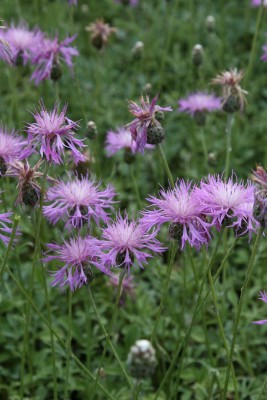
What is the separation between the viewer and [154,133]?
2066 millimetres

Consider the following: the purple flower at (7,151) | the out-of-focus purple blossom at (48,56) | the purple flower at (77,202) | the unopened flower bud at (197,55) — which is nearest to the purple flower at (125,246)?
the purple flower at (77,202)

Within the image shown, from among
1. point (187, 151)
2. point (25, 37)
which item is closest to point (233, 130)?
point (187, 151)

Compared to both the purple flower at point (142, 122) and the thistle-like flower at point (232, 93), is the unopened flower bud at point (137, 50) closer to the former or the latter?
the thistle-like flower at point (232, 93)

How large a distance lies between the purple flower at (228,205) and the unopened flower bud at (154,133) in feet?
0.76

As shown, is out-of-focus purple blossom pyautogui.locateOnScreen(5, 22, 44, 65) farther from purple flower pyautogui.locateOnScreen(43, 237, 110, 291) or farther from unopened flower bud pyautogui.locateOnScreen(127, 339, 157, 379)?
unopened flower bud pyautogui.locateOnScreen(127, 339, 157, 379)

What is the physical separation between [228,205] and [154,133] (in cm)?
34

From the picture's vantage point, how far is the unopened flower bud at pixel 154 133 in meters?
2.07

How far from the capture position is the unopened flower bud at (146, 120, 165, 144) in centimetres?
207

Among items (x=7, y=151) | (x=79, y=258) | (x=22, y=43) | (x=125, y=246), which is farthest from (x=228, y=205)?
(x=22, y=43)

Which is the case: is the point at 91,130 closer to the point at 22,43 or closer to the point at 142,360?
the point at 22,43

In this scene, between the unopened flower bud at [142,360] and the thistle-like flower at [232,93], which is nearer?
the unopened flower bud at [142,360]

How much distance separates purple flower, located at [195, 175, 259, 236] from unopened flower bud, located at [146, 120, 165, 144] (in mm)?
231

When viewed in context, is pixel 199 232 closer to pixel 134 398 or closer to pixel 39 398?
pixel 134 398

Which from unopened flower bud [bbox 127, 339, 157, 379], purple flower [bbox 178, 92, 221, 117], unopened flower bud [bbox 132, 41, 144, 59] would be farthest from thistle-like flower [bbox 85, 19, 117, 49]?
unopened flower bud [bbox 127, 339, 157, 379]
